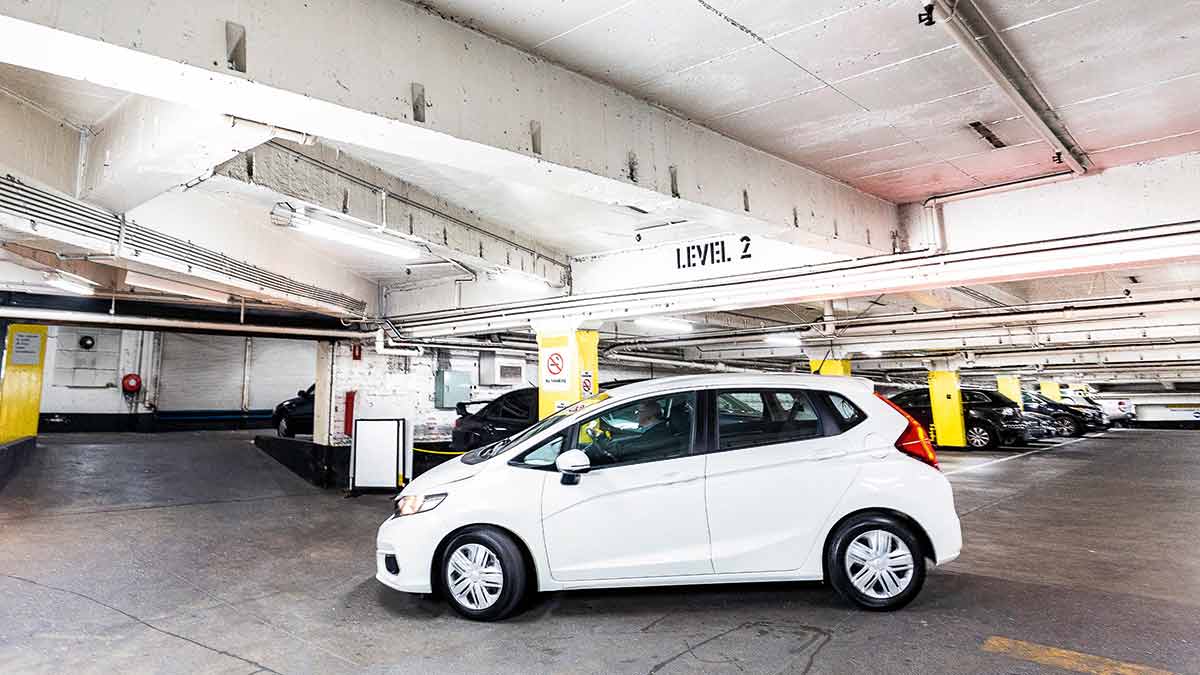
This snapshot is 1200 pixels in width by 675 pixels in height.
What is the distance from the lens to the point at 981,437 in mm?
15281

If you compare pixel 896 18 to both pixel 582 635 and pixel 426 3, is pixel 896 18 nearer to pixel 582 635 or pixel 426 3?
pixel 426 3

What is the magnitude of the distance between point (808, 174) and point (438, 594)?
4.00 m

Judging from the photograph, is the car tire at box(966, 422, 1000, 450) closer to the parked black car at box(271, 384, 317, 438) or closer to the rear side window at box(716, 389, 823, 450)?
the rear side window at box(716, 389, 823, 450)

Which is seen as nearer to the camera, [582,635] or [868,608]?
[582,635]

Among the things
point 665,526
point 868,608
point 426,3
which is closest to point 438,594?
point 665,526

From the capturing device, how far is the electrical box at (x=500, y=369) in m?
14.8

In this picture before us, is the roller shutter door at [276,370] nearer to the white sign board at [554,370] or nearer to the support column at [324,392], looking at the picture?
the support column at [324,392]

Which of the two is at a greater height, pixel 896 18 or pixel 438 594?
pixel 896 18

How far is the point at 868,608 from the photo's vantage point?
3682 millimetres

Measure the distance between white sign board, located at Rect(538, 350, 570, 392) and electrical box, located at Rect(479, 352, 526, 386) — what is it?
7045mm

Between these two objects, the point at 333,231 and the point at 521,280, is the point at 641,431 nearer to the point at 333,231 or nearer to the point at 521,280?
the point at 333,231

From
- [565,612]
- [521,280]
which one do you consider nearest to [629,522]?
[565,612]

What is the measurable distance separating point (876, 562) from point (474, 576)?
2452mm

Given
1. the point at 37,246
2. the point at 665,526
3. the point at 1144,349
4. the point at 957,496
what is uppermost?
the point at 37,246
